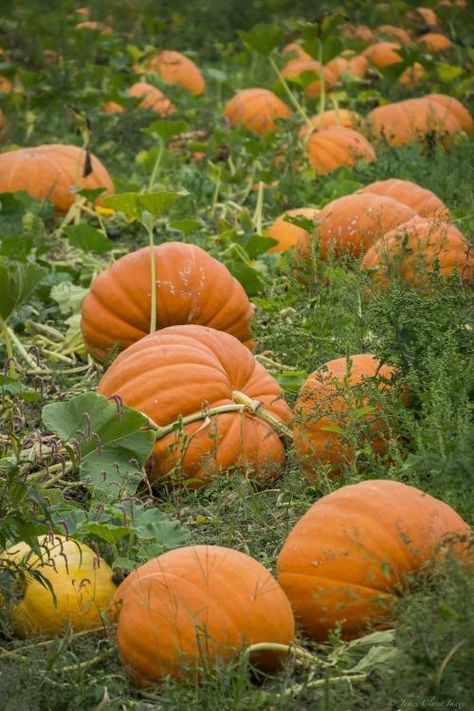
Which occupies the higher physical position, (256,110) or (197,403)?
(197,403)

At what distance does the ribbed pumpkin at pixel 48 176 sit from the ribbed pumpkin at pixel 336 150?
114cm

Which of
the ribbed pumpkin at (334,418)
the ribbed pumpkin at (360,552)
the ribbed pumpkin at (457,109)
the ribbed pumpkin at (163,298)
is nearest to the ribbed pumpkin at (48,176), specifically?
the ribbed pumpkin at (163,298)

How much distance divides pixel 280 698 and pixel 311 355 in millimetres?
1965

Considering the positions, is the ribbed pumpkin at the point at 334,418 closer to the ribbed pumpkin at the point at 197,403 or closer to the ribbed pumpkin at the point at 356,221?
the ribbed pumpkin at the point at 197,403

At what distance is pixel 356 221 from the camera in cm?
507

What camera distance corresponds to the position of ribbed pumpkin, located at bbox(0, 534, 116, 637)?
112 inches

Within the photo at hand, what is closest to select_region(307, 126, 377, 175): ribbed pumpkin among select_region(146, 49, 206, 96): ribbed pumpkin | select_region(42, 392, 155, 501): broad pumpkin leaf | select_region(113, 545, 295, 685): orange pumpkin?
select_region(146, 49, 206, 96): ribbed pumpkin

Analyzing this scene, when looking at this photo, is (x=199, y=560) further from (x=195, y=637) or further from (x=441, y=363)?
(x=441, y=363)

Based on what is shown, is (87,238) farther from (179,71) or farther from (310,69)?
(179,71)

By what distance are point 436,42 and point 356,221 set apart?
5.13 metres

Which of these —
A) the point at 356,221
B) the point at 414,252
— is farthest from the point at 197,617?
the point at 356,221

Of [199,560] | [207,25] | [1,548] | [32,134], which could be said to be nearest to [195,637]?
[199,560]

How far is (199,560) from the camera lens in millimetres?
2680

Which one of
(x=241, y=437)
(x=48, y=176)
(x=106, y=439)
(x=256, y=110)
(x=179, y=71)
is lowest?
(x=179, y=71)
